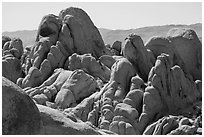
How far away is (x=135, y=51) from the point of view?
120 feet

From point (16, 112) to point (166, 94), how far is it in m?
23.1

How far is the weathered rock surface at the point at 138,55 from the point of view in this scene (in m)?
36.0

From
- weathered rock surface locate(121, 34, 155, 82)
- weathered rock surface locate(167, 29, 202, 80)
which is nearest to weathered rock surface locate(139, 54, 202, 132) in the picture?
weathered rock surface locate(121, 34, 155, 82)

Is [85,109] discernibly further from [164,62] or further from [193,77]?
[193,77]

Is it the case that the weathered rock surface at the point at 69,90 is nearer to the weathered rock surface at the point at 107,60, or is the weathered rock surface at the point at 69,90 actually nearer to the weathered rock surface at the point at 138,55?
the weathered rock surface at the point at 138,55

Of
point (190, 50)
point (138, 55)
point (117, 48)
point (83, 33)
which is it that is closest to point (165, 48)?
point (138, 55)

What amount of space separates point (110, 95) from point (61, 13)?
16118 millimetres

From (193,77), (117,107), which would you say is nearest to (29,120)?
(117,107)

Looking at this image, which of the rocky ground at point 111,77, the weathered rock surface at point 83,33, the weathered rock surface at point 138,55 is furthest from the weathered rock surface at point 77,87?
the weathered rock surface at point 83,33

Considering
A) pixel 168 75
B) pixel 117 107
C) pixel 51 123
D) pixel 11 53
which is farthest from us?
pixel 11 53

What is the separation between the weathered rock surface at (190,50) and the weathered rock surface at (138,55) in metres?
4.37

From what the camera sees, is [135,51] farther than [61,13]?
No

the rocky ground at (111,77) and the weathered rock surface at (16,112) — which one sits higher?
the weathered rock surface at (16,112)

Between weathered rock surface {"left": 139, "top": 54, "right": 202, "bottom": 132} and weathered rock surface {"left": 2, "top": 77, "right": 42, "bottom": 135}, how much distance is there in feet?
64.4
